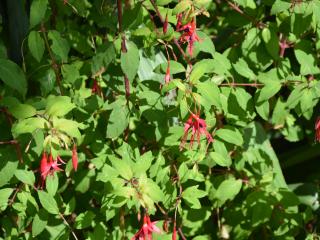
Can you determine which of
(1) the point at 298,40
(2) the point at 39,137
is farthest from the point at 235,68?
(2) the point at 39,137

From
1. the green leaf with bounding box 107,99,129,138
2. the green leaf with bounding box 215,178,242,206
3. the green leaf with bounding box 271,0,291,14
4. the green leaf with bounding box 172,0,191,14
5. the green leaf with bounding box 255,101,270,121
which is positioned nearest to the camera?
the green leaf with bounding box 172,0,191,14

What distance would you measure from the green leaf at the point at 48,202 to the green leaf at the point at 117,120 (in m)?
0.24

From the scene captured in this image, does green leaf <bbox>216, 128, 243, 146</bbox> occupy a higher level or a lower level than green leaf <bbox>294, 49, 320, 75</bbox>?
lower

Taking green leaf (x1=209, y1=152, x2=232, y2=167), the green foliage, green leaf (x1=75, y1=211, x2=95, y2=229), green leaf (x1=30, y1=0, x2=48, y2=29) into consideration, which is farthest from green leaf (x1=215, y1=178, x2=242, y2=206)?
green leaf (x1=30, y1=0, x2=48, y2=29)

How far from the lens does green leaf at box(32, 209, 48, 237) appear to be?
148 cm

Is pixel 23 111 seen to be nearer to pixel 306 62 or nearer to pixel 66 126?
pixel 66 126

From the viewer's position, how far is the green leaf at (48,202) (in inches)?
57.5

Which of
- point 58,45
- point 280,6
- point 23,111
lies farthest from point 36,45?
point 280,6

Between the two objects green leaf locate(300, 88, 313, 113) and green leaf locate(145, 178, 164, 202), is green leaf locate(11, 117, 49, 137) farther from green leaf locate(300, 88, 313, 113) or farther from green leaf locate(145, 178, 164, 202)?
green leaf locate(300, 88, 313, 113)

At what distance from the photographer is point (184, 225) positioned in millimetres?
1804

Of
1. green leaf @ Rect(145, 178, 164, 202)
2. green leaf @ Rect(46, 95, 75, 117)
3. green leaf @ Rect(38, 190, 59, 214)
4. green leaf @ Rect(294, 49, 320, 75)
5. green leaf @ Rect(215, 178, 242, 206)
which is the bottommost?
green leaf @ Rect(215, 178, 242, 206)

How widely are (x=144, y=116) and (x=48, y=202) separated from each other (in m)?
0.35

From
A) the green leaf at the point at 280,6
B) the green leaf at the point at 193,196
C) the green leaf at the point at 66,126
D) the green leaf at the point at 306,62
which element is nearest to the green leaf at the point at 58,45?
the green leaf at the point at 66,126

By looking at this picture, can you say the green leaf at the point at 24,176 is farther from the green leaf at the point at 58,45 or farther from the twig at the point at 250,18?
the twig at the point at 250,18
